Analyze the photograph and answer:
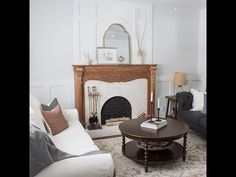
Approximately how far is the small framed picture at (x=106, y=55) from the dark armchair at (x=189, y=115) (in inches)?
55.8

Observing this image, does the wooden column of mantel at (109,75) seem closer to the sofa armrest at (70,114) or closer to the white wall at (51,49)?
the white wall at (51,49)

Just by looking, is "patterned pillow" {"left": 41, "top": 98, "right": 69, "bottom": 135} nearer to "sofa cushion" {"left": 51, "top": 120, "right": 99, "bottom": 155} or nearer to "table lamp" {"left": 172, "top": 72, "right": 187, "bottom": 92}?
"sofa cushion" {"left": 51, "top": 120, "right": 99, "bottom": 155}

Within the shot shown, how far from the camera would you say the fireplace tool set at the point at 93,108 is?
14.2ft

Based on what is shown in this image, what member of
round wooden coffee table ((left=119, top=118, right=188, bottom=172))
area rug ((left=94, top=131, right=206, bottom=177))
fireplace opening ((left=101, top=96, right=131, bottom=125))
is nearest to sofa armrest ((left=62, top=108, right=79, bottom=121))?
area rug ((left=94, top=131, right=206, bottom=177))

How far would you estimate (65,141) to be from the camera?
295cm

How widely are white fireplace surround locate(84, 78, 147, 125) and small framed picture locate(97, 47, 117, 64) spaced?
0.41m

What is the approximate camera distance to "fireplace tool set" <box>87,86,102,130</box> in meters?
4.33

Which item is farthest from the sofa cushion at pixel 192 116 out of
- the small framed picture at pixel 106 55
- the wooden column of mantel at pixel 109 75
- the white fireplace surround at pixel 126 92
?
the small framed picture at pixel 106 55

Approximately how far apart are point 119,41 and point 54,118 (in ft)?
6.69

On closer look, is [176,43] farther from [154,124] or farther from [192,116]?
[154,124]
